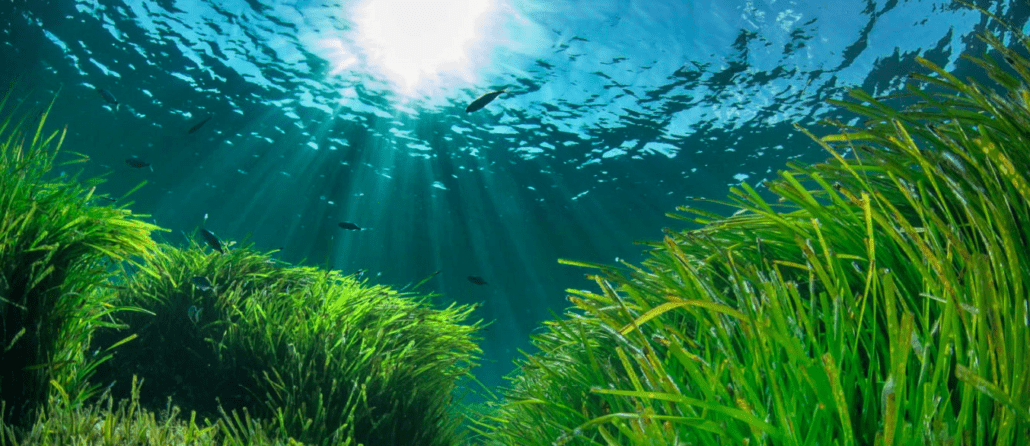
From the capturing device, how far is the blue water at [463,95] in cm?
1079

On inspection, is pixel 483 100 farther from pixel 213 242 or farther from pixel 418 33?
pixel 418 33

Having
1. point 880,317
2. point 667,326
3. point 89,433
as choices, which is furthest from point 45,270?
point 880,317

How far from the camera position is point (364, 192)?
19625 millimetres

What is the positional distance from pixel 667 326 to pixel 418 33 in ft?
39.3

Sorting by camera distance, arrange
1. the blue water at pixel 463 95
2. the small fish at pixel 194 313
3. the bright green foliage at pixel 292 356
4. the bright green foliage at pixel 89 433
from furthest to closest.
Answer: the blue water at pixel 463 95
the small fish at pixel 194 313
the bright green foliage at pixel 292 356
the bright green foliage at pixel 89 433

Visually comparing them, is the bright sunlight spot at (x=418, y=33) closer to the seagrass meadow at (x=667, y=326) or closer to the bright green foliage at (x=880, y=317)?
the seagrass meadow at (x=667, y=326)

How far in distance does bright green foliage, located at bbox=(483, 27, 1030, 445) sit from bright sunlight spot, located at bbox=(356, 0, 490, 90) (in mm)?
10439

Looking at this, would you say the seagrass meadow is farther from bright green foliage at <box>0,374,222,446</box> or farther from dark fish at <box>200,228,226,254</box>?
dark fish at <box>200,228,226,254</box>

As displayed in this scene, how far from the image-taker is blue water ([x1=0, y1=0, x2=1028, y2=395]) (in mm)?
10789

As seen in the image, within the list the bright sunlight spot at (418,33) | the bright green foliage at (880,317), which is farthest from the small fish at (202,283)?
the bright sunlight spot at (418,33)

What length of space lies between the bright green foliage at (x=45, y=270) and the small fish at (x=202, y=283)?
3.95 ft

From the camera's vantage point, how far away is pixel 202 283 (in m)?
3.76

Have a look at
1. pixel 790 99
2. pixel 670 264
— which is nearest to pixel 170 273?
pixel 670 264

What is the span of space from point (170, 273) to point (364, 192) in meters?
16.1
